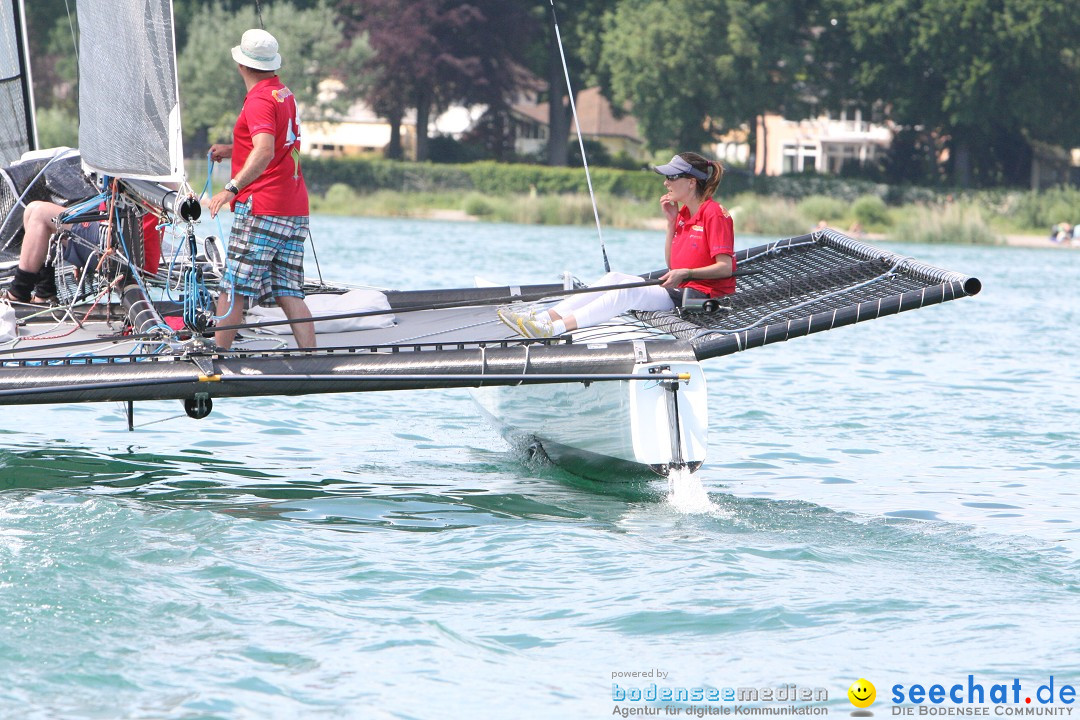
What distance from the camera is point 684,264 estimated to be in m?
7.00

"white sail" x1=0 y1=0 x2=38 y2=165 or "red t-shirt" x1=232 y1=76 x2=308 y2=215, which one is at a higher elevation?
"white sail" x1=0 y1=0 x2=38 y2=165

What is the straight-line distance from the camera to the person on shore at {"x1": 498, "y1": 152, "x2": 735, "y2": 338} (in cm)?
679

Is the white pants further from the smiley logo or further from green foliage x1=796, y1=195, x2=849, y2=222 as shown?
green foliage x1=796, y1=195, x2=849, y2=222

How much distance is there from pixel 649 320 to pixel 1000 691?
9.86 ft

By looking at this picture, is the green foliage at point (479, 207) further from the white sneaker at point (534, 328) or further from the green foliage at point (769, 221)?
the white sneaker at point (534, 328)

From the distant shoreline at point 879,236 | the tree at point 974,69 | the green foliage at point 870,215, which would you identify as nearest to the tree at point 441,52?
the distant shoreline at point 879,236

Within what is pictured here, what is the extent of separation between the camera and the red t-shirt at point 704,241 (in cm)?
685

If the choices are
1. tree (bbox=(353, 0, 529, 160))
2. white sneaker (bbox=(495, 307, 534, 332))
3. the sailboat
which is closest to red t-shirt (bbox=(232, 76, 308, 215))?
the sailboat

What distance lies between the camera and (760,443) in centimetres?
917

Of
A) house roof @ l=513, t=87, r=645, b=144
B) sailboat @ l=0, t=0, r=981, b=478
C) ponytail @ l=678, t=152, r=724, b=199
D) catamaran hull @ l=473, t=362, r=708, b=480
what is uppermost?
house roof @ l=513, t=87, r=645, b=144

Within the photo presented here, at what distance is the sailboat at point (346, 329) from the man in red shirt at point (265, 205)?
0.60 ft

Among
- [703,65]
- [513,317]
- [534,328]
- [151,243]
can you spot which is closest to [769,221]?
[703,65]

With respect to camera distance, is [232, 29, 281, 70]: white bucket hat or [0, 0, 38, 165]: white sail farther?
[0, 0, 38, 165]: white sail

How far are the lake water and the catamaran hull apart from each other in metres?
0.20
